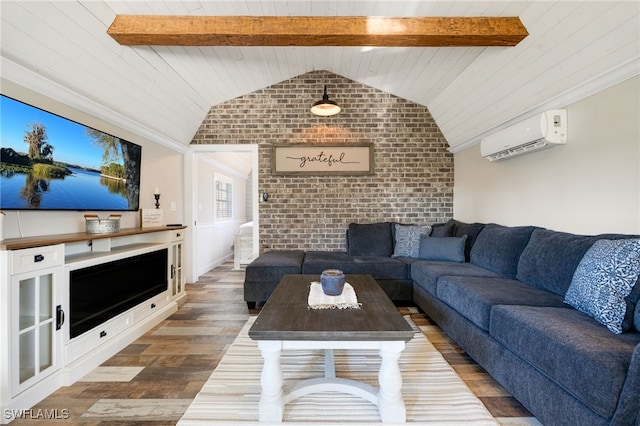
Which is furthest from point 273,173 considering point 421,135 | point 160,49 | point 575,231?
point 575,231

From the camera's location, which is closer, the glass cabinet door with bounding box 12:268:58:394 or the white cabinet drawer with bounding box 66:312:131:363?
the glass cabinet door with bounding box 12:268:58:394

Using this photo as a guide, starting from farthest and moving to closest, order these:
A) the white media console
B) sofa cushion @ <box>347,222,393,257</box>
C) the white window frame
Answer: the white window frame → sofa cushion @ <box>347,222,393,257</box> → the white media console

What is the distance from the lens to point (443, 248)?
3.36 m

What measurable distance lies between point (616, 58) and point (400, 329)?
7.52ft

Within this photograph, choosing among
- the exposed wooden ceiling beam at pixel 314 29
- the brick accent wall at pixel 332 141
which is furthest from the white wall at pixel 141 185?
the exposed wooden ceiling beam at pixel 314 29

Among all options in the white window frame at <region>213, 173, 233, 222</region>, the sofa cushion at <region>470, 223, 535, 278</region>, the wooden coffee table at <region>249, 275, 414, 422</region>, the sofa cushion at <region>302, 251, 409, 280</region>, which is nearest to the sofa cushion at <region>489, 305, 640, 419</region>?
the wooden coffee table at <region>249, 275, 414, 422</region>

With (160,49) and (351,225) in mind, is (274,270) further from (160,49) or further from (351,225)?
(160,49)

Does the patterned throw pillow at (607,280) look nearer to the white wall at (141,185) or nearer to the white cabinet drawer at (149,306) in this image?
the white cabinet drawer at (149,306)

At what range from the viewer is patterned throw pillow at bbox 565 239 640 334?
4.77 ft

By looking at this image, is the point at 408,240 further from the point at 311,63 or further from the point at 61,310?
the point at 61,310

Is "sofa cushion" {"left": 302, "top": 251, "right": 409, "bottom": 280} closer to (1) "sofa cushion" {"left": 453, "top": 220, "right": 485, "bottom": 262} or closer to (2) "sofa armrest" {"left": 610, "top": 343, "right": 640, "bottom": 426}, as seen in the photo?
(1) "sofa cushion" {"left": 453, "top": 220, "right": 485, "bottom": 262}

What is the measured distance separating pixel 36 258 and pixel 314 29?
2.53m

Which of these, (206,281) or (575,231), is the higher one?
(575,231)

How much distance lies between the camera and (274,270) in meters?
3.19
